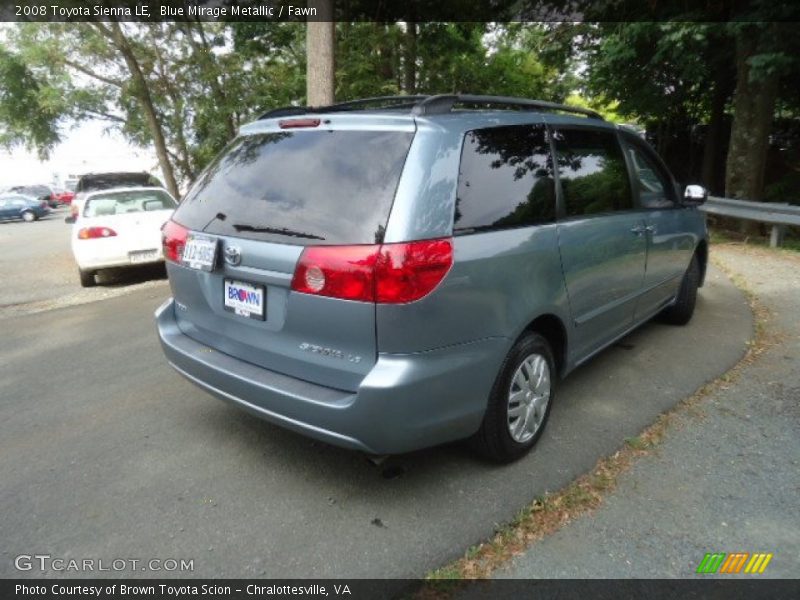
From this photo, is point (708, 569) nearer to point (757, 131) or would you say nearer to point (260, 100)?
point (757, 131)

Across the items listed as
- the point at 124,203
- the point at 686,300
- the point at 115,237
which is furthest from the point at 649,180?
the point at 124,203

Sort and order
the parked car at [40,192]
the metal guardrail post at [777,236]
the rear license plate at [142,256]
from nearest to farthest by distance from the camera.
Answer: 1. the rear license plate at [142,256]
2. the metal guardrail post at [777,236]
3. the parked car at [40,192]

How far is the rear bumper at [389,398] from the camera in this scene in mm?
2252

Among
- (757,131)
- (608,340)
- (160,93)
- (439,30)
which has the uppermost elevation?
(439,30)

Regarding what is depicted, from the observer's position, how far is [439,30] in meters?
12.2

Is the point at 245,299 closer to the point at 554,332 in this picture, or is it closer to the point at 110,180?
the point at 554,332

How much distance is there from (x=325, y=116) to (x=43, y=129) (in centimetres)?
2932

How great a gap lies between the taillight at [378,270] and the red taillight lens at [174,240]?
992mm

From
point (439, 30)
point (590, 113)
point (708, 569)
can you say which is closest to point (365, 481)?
point (708, 569)

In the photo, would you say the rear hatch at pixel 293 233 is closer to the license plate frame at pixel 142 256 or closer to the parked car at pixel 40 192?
the license plate frame at pixel 142 256

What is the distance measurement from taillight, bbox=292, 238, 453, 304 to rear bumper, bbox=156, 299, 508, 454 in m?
0.27

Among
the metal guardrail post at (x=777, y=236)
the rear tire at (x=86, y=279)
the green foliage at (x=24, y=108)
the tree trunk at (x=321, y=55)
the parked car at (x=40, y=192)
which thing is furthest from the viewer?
the parked car at (x=40, y=192)

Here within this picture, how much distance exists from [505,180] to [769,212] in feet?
26.1

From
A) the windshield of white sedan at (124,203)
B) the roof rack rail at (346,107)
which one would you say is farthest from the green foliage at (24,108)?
the roof rack rail at (346,107)
